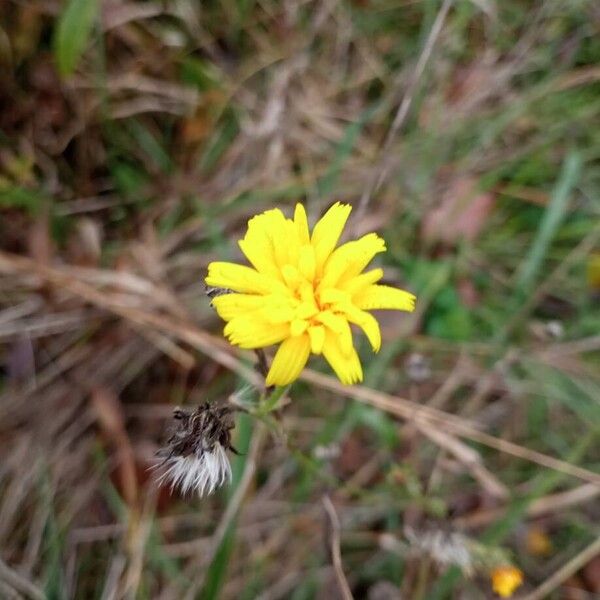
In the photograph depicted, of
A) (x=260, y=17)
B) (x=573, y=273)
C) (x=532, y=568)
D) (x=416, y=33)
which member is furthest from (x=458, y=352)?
(x=260, y=17)

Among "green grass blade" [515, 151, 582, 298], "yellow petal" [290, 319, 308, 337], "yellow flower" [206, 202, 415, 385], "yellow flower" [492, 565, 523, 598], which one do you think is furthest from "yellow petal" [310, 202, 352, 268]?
"green grass blade" [515, 151, 582, 298]

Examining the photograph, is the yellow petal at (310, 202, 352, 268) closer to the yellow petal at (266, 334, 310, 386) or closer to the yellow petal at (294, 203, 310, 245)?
the yellow petal at (294, 203, 310, 245)

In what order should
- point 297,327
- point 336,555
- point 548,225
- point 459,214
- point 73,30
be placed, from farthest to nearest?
point 459,214 < point 548,225 < point 73,30 < point 336,555 < point 297,327

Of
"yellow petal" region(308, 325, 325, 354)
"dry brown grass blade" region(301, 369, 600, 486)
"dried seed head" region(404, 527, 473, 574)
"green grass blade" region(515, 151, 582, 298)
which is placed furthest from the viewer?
"green grass blade" region(515, 151, 582, 298)

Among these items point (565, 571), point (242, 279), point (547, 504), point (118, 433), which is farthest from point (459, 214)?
point (242, 279)

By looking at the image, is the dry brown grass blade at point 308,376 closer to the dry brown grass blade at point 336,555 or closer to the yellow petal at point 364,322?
the dry brown grass blade at point 336,555

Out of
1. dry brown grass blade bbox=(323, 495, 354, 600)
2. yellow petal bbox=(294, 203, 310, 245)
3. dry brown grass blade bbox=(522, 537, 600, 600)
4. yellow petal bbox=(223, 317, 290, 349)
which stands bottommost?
dry brown grass blade bbox=(522, 537, 600, 600)

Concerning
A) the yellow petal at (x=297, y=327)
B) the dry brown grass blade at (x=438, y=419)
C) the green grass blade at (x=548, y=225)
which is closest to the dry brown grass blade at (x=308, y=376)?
the dry brown grass blade at (x=438, y=419)

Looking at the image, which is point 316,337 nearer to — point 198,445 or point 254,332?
point 254,332
